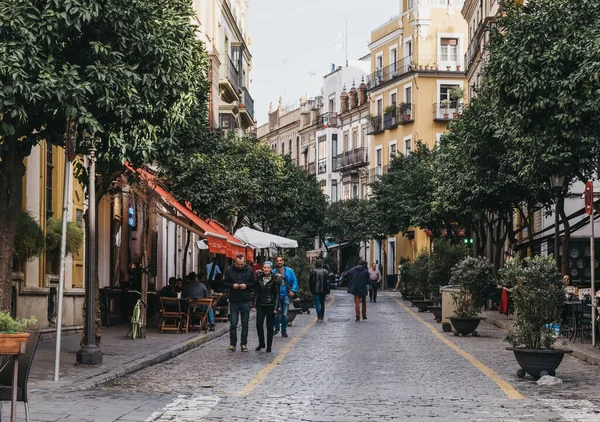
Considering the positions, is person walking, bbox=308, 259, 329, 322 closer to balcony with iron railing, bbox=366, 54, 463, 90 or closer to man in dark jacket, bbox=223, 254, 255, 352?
man in dark jacket, bbox=223, 254, 255, 352

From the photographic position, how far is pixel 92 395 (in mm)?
13258

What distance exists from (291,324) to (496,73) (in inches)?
408

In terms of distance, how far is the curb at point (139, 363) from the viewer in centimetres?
1438

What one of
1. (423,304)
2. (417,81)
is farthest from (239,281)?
(417,81)

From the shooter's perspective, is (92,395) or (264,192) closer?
(92,395)

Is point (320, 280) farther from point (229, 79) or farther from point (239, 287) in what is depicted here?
point (229, 79)

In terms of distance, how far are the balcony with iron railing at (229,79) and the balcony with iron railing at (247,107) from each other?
79 cm

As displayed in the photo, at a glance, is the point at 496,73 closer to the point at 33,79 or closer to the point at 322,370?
the point at 322,370

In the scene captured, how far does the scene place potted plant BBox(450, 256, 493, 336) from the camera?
25.8 m

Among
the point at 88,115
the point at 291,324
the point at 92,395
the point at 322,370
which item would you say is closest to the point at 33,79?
the point at 88,115

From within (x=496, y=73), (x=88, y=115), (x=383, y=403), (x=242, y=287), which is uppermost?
(x=496, y=73)

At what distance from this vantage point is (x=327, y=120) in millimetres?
98812

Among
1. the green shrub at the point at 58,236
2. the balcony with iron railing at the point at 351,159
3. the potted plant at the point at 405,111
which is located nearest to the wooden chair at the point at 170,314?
the green shrub at the point at 58,236

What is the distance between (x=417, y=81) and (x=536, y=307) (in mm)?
64466
